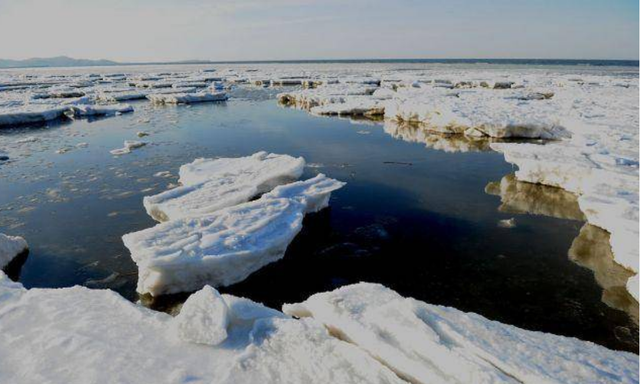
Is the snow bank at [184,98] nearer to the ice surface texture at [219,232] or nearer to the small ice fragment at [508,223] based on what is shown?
the ice surface texture at [219,232]

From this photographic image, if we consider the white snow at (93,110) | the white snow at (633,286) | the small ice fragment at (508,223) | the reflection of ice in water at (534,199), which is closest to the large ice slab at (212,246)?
the small ice fragment at (508,223)

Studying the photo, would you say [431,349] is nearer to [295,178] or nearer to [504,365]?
[504,365]

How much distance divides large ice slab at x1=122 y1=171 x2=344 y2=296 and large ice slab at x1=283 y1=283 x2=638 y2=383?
80.1 inches

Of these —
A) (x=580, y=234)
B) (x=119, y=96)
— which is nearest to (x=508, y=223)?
(x=580, y=234)

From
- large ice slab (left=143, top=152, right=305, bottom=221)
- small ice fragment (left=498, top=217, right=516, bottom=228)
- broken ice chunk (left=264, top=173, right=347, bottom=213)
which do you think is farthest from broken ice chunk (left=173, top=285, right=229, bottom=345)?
small ice fragment (left=498, top=217, right=516, bottom=228)

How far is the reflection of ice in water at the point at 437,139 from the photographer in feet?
45.4

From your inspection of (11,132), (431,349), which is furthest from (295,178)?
(11,132)

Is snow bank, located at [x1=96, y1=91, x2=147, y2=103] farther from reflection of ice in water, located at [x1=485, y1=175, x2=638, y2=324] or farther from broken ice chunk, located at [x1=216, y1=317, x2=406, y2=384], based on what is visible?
broken ice chunk, located at [x1=216, y1=317, x2=406, y2=384]

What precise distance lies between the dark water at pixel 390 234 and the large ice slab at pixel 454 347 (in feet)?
5.30

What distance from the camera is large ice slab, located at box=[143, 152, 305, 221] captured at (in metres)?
7.21

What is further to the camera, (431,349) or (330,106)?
(330,106)

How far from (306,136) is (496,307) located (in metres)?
11.3

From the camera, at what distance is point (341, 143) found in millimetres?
14391

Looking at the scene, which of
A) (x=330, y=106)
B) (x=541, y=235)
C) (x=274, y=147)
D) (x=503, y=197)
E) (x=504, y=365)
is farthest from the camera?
(x=330, y=106)
